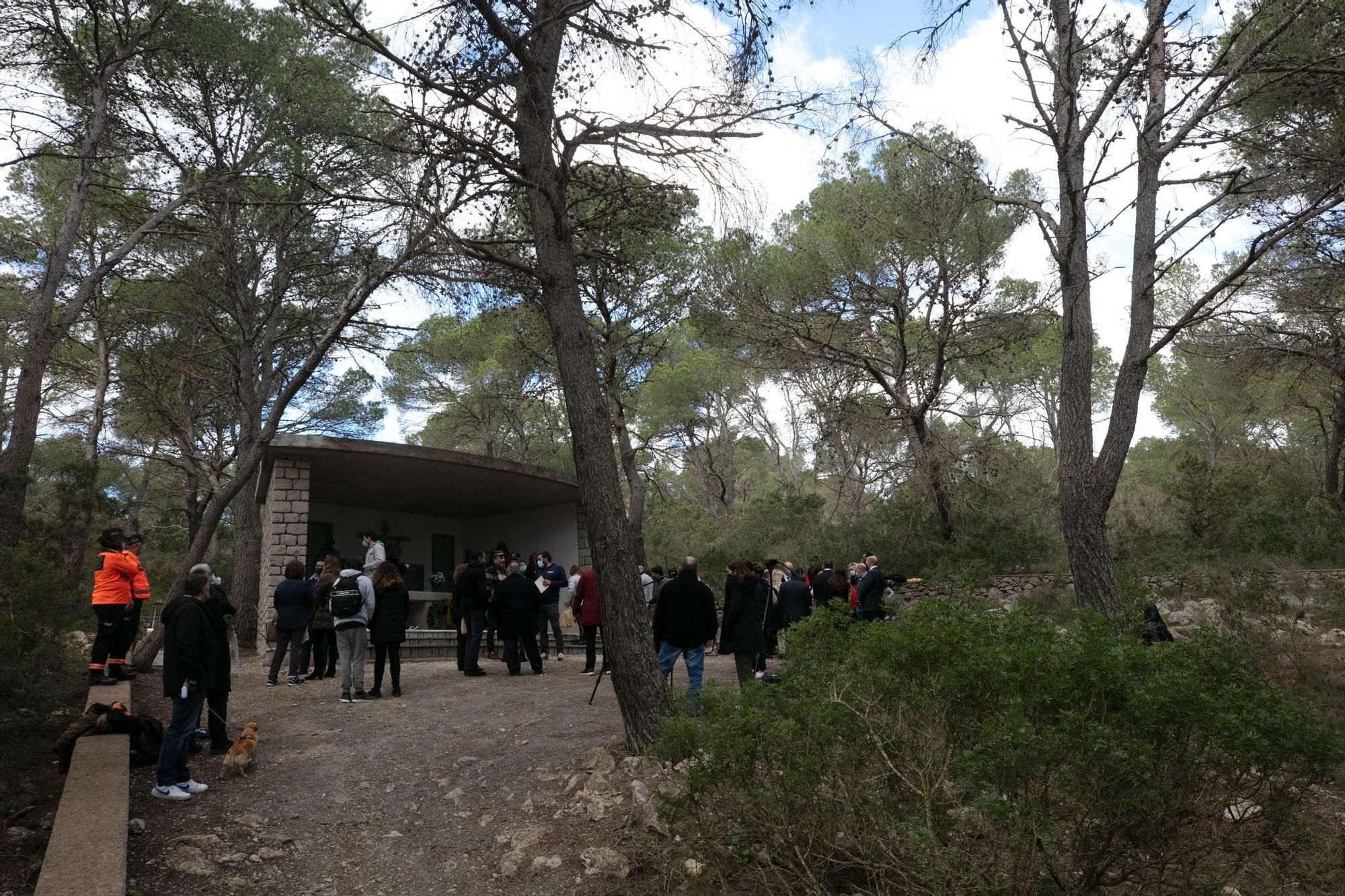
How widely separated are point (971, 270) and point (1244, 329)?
14.2 feet

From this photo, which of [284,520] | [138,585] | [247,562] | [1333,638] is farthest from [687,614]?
[247,562]

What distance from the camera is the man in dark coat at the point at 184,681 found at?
5344mm

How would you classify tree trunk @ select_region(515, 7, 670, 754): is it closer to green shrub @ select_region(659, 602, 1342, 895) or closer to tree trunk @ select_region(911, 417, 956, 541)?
green shrub @ select_region(659, 602, 1342, 895)

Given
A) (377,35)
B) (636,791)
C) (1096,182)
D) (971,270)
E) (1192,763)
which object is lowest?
(636,791)

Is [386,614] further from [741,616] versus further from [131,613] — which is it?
[741,616]

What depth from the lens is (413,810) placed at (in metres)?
5.53

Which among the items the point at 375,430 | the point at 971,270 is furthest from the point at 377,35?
the point at 375,430

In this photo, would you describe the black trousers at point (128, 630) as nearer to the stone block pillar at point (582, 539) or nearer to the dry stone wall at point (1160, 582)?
the dry stone wall at point (1160, 582)

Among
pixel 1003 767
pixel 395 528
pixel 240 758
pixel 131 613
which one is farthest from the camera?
pixel 395 528

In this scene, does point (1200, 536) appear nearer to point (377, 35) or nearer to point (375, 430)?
Answer: point (377, 35)

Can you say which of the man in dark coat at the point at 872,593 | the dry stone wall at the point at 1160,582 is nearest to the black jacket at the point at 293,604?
the man in dark coat at the point at 872,593

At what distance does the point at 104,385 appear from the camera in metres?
16.6

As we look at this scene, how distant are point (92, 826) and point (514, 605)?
17.9 ft

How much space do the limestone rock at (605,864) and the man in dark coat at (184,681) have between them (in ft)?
8.54
